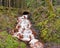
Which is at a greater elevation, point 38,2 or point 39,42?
point 38,2

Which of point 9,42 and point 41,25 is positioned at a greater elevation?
point 41,25

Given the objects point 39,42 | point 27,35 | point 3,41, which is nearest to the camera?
point 3,41

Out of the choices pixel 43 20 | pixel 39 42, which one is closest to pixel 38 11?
pixel 43 20

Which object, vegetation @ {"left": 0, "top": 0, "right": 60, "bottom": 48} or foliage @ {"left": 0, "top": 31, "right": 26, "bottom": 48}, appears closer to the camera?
foliage @ {"left": 0, "top": 31, "right": 26, "bottom": 48}

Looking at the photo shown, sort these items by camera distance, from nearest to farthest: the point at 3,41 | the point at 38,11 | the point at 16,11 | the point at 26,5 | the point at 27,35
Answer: the point at 3,41
the point at 27,35
the point at 38,11
the point at 16,11
the point at 26,5

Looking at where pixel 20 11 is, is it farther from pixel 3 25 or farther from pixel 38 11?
pixel 3 25

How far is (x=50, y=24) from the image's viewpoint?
13844 mm

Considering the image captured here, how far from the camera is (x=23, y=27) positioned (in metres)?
14.6

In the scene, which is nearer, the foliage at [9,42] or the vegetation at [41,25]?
the foliage at [9,42]

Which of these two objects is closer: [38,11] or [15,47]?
[15,47]

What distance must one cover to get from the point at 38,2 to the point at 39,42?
27.3 ft

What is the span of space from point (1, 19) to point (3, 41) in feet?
14.1

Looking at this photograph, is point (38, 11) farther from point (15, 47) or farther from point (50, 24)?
point (15, 47)

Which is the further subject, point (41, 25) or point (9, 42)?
point (41, 25)
